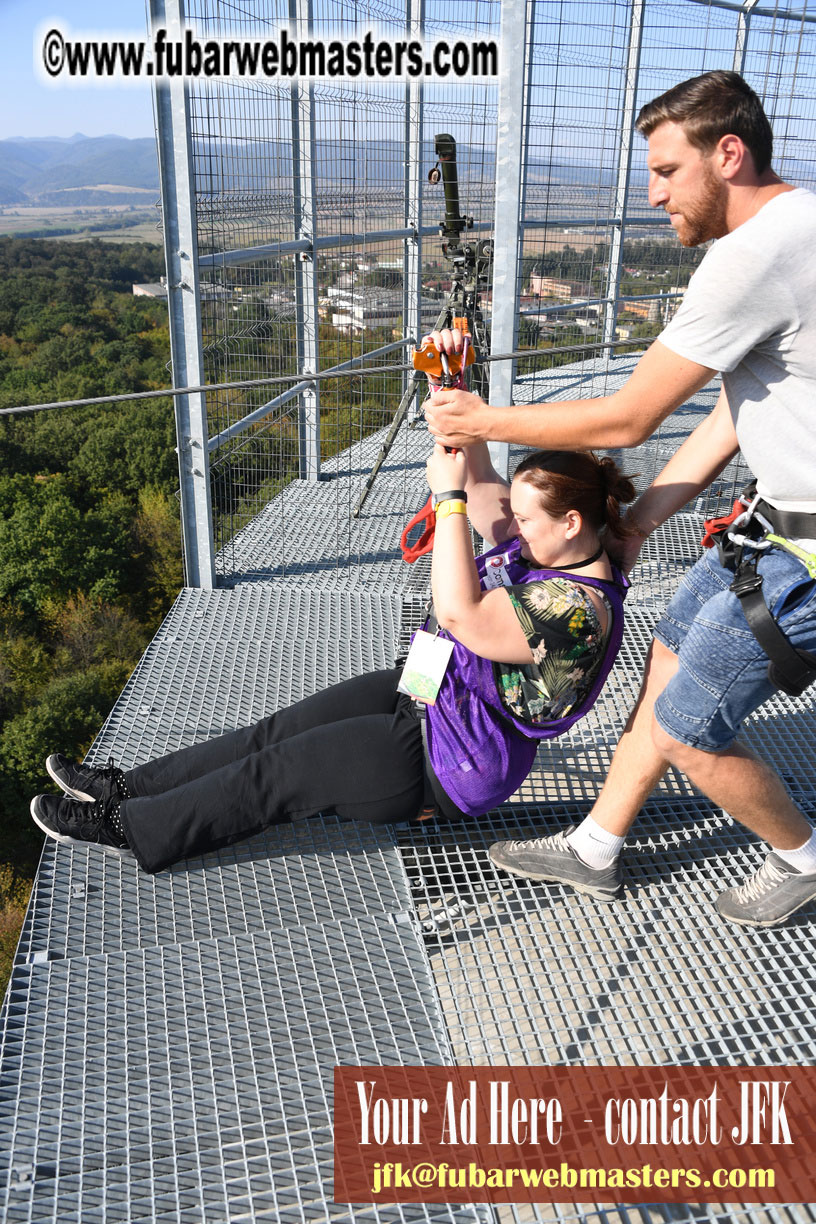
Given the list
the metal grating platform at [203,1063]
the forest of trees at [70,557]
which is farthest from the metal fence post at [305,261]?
the forest of trees at [70,557]

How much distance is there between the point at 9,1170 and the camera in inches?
54.6

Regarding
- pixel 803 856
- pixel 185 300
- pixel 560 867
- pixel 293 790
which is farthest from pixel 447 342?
pixel 185 300

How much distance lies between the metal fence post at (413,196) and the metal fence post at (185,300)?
1774 mm

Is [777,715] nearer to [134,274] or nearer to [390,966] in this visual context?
[390,966]

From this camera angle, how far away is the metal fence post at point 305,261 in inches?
155

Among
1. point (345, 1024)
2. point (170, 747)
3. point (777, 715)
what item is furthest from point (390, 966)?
point (777, 715)

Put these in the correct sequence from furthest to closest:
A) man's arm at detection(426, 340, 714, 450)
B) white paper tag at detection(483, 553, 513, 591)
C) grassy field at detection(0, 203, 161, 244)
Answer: grassy field at detection(0, 203, 161, 244) → white paper tag at detection(483, 553, 513, 591) → man's arm at detection(426, 340, 714, 450)

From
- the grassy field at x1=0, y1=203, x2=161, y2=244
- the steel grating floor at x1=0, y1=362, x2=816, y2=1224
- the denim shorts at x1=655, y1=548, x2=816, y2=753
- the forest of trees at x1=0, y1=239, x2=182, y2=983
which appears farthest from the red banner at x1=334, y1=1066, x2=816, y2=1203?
the grassy field at x1=0, y1=203, x2=161, y2=244

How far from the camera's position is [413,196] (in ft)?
17.4

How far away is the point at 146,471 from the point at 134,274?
3421cm

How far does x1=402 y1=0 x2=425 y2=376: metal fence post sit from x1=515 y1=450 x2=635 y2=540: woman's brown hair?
3293 mm

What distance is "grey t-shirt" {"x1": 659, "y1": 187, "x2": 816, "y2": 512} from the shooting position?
1276 mm

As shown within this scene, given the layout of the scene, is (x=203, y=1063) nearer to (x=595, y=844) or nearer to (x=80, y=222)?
(x=595, y=844)

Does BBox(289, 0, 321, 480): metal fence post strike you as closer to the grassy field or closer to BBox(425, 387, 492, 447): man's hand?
BBox(425, 387, 492, 447): man's hand
